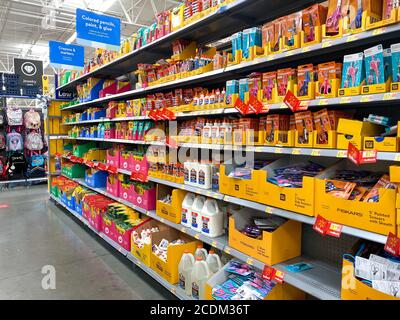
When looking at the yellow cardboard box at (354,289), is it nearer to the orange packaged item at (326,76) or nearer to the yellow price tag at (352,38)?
the orange packaged item at (326,76)

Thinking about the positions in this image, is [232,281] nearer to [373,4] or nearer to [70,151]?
[373,4]

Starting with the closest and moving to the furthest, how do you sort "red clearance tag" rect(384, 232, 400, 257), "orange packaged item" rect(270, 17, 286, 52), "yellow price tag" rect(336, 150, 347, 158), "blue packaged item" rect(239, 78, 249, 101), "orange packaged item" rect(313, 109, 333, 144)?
"red clearance tag" rect(384, 232, 400, 257)
"yellow price tag" rect(336, 150, 347, 158)
"orange packaged item" rect(313, 109, 333, 144)
"orange packaged item" rect(270, 17, 286, 52)
"blue packaged item" rect(239, 78, 249, 101)

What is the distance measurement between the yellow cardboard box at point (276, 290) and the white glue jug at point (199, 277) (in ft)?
0.52

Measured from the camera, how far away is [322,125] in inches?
71.7

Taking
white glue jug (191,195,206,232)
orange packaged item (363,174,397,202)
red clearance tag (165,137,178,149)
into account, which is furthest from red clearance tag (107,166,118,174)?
orange packaged item (363,174,397,202)

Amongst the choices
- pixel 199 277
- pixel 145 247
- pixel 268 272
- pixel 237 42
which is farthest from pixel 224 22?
pixel 145 247

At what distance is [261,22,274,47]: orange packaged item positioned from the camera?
2.07 metres

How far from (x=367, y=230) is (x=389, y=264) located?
0.58 feet

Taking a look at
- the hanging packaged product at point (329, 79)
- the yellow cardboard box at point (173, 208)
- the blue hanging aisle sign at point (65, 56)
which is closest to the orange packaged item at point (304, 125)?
the hanging packaged product at point (329, 79)

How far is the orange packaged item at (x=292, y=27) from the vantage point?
188 centimetres

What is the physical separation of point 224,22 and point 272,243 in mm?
1839

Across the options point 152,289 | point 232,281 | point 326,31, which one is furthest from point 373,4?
point 152,289

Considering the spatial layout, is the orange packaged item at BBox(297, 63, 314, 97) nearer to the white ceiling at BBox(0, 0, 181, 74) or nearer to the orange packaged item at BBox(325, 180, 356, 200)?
the orange packaged item at BBox(325, 180, 356, 200)

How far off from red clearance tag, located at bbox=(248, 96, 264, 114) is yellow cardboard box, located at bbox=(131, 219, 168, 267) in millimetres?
1789
